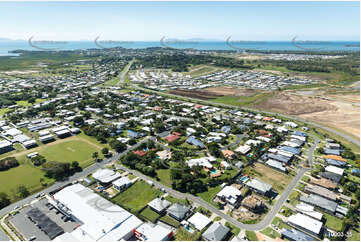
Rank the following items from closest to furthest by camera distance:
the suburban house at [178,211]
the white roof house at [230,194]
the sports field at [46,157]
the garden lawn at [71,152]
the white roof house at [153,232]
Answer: the white roof house at [153,232] → the suburban house at [178,211] → the white roof house at [230,194] → the sports field at [46,157] → the garden lawn at [71,152]

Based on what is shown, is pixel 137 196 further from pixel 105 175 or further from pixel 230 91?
pixel 230 91

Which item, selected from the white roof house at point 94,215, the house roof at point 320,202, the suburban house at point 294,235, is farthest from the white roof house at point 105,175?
the house roof at point 320,202

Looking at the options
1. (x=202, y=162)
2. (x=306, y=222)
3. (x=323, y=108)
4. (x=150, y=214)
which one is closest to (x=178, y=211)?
(x=150, y=214)

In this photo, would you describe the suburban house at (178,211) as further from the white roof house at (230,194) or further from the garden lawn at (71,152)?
the garden lawn at (71,152)

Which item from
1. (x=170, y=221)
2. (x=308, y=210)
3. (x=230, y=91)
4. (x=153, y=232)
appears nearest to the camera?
(x=153, y=232)

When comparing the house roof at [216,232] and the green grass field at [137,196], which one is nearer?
the house roof at [216,232]

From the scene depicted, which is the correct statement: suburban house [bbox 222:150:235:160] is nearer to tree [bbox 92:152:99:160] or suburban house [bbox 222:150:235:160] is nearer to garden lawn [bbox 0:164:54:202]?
tree [bbox 92:152:99:160]
